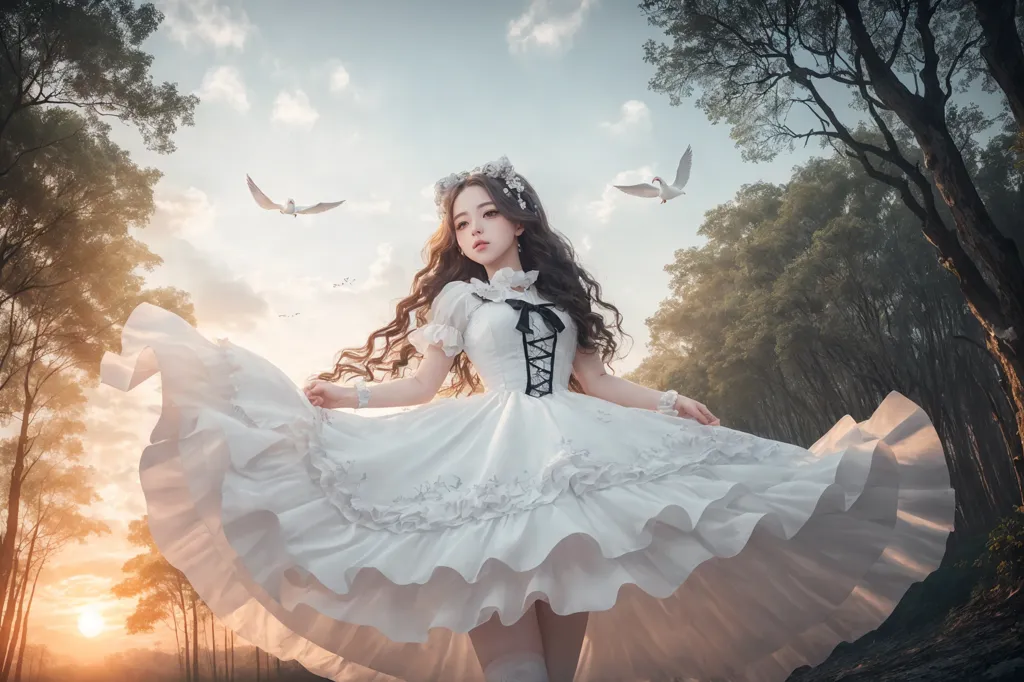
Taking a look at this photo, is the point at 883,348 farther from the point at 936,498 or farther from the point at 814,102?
the point at 936,498

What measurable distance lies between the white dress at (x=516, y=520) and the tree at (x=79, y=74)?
4914 mm

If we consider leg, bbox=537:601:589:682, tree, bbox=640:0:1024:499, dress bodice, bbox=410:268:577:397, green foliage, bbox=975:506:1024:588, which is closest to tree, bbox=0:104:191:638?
dress bodice, bbox=410:268:577:397

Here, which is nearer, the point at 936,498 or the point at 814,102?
the point at 936,498

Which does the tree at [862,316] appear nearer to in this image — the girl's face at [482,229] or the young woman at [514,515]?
the girl's face at [482,229]

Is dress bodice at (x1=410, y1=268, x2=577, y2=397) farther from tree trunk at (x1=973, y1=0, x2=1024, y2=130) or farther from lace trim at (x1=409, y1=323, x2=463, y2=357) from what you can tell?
tree trunk at (x1=973, y1=0, x2=1024, y2=130)

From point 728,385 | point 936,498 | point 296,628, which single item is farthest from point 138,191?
point 728,385

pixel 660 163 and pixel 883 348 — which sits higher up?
pixel 660 163

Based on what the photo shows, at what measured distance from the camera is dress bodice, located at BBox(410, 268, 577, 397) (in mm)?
2246

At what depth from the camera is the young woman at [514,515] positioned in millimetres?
1387

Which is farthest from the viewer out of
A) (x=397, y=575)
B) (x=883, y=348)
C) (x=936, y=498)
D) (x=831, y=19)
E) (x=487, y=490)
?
(x=883, y=348)

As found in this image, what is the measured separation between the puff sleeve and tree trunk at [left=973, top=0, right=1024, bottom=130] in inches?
162

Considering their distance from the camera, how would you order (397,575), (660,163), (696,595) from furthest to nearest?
(660,163) → (696,595) → (397,575)

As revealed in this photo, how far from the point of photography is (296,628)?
1.64 metres

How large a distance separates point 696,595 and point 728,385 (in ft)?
25.8
